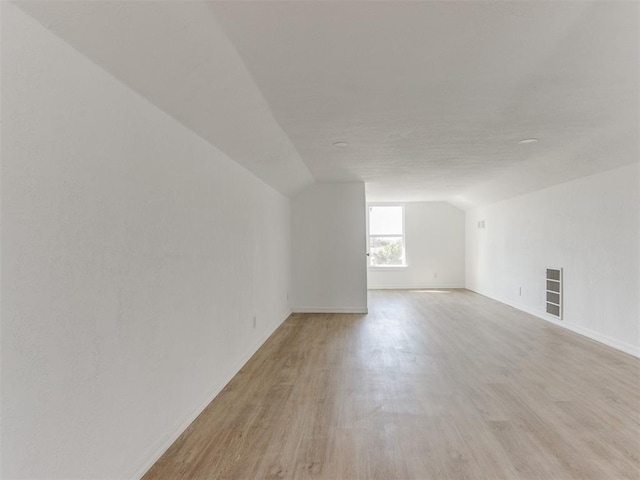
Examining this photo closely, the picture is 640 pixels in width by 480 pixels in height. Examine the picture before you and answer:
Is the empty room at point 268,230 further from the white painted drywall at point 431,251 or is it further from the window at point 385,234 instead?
the window at point 385,234

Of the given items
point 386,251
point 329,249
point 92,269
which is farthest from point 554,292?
point 92,269

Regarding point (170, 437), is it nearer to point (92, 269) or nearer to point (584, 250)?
point (92, 269)

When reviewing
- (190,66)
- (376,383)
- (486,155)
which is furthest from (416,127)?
(376,383)

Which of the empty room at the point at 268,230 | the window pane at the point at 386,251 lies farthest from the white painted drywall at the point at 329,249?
the window pane at the point at 386,251

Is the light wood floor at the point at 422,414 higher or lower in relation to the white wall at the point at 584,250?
lower

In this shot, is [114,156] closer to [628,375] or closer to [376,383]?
[376,383]

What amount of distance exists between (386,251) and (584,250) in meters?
4.88

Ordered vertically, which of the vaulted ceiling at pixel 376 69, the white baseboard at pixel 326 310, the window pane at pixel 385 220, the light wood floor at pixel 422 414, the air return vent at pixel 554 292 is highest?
the vaulted ceiling at pixel 376 69

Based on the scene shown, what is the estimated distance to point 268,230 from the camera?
183 inches

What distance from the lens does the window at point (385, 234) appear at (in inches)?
355

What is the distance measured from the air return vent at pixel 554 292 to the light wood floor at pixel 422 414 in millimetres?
728

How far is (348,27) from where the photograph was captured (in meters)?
1.58

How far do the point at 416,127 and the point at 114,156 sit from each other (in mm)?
2312

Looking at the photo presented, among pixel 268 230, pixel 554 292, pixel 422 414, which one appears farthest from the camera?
pixel 554 292
